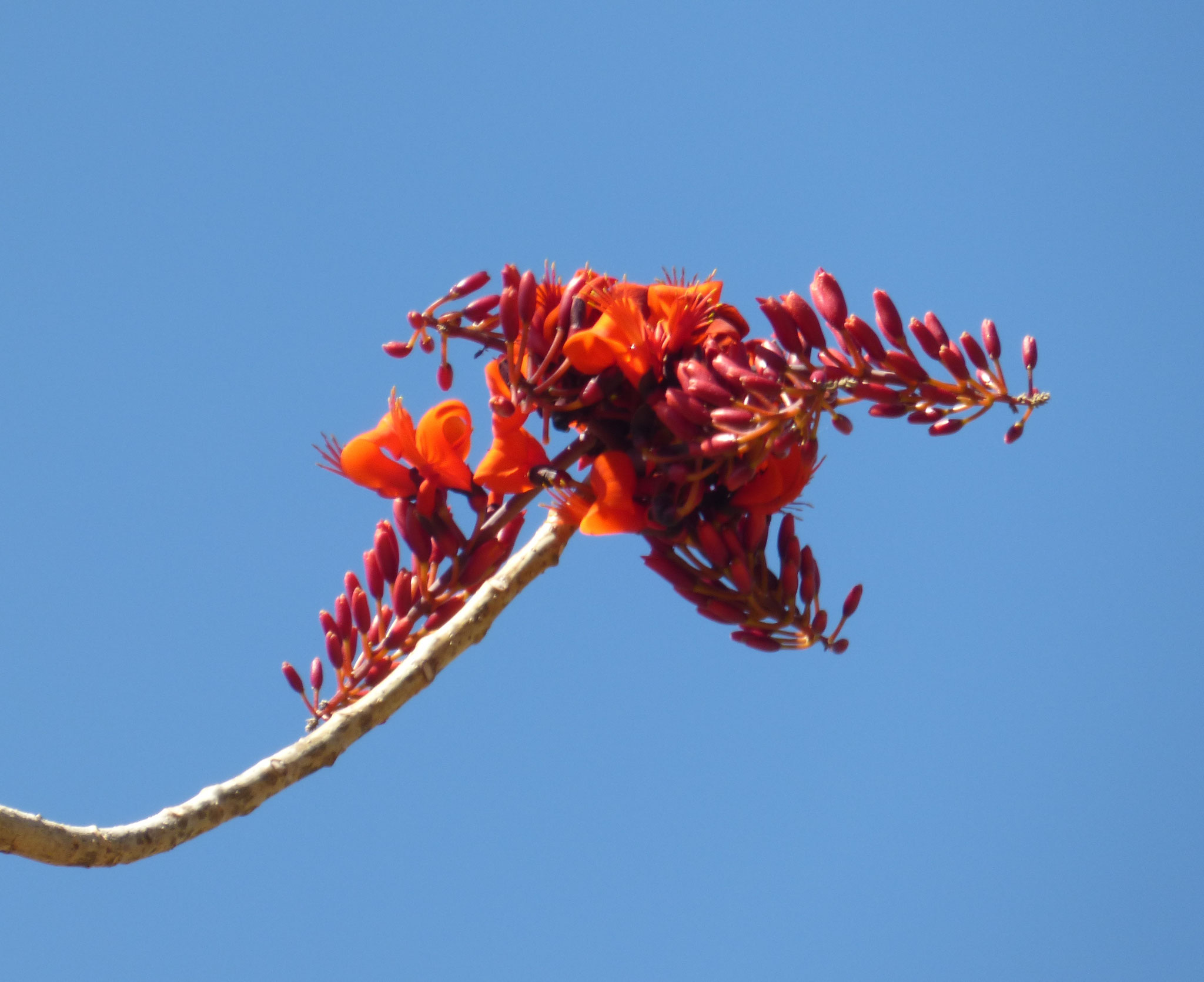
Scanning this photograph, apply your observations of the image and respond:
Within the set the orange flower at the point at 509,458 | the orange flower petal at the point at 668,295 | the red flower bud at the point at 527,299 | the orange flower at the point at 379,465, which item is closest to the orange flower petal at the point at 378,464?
the orange flower at the point at 379,465

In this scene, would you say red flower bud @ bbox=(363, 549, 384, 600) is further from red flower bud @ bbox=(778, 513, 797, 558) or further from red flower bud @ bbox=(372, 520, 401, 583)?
red flower bud @ bbox=(778, 513, 797, 558)

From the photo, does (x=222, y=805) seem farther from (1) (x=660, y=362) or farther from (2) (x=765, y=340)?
(2) (x=765, y=340)

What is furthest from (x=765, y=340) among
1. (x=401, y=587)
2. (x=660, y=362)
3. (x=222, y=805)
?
(x=222, y=805)

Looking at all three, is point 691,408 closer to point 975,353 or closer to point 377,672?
point 975,353

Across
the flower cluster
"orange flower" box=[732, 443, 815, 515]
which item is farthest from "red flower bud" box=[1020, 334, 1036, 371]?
"orange flower" box=[732, 443, 815, 515]

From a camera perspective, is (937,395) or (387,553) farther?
(387,553)

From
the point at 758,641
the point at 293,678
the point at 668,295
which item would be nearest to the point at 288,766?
the point at 293,678

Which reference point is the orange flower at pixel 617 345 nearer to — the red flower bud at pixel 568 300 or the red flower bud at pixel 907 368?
the red flower bud at pixel 568 300
